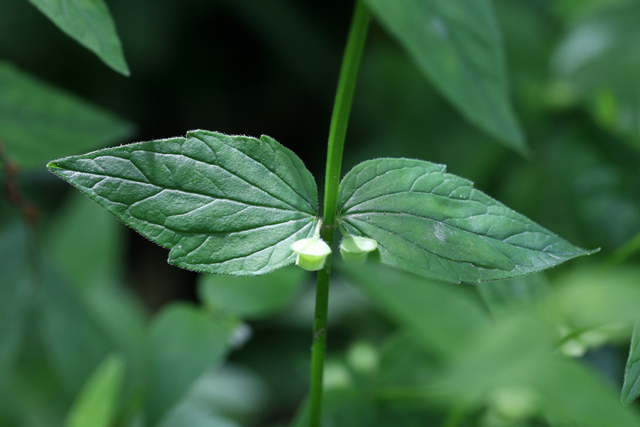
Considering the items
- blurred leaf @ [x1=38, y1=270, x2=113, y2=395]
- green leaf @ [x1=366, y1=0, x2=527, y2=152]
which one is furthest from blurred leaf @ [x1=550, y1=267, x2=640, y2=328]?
blurred leaf @ [x1=38, y1=270, x2=113, y2=395]

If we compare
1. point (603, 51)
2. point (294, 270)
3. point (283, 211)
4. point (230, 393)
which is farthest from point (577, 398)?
point (603, 51)

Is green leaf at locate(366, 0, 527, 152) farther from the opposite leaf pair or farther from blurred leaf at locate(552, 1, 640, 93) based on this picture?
blurred leaf at locate(552, 1, 640, 93)

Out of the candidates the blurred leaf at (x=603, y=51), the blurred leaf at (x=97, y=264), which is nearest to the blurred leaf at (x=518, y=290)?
the blurred leaf at (x=97, y=264)

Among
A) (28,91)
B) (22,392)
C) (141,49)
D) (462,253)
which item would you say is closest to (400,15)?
(462,253)

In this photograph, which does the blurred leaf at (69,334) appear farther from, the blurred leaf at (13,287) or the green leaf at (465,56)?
the green leaf at (465,56)

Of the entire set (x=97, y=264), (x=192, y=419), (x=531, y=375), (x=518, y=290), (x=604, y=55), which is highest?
(x=604, y=55)

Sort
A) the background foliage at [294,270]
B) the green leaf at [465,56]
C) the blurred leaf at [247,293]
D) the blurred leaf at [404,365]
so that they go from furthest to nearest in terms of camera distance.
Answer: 1. the blurred leaf at [247,293]
2. the blurred leaf at [404,365]
3. the background foliage at [294,270]
4. the green leaf at [465,56]

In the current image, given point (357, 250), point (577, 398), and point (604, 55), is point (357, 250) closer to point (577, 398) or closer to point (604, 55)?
point (577, 398)

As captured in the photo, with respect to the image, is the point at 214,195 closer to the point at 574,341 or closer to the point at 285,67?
the point at 574,341
